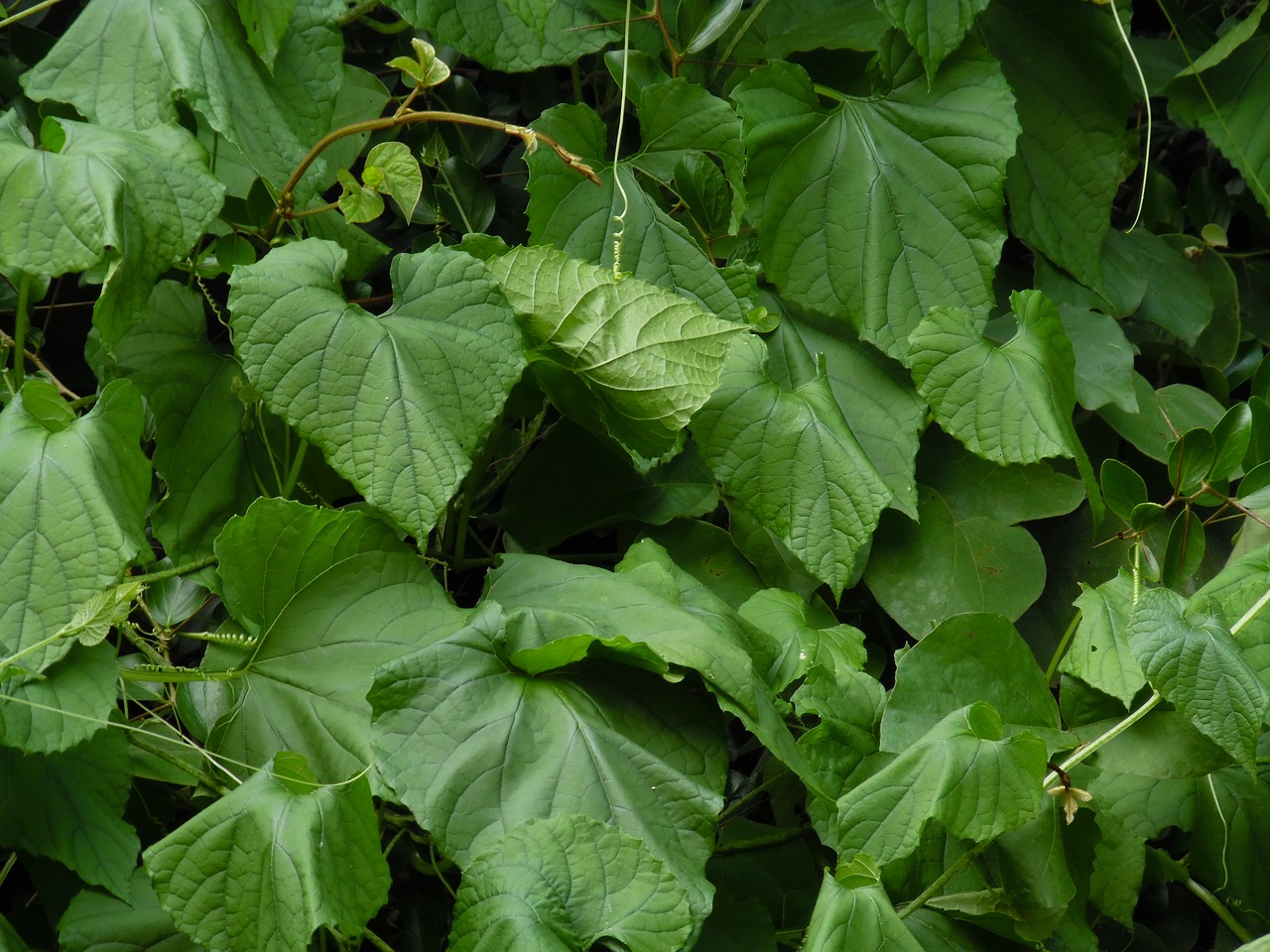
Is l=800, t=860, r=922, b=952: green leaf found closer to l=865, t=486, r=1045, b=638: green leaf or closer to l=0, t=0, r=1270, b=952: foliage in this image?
l=0, t=0, r=1270, b=952: foliage

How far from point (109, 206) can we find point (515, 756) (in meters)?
0.49

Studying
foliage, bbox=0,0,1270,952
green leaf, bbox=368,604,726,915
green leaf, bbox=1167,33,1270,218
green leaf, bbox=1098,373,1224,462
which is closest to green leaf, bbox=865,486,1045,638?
foliage, bbox=0,0,1270,952

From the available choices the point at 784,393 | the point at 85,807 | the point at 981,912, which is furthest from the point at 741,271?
the point at 85,807

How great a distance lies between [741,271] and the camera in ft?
3.75

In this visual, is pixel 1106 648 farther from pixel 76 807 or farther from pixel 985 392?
pixel 76 807

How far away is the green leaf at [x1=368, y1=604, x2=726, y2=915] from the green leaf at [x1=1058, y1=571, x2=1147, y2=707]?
1.11ft

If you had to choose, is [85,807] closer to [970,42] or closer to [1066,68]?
[970,42]

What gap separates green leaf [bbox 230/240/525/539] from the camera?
33.2 inches

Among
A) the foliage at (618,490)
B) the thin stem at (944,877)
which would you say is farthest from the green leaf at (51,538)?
the thin stem at (944,877)

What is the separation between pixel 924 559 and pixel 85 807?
31.0 inches

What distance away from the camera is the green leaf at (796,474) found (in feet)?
3.33

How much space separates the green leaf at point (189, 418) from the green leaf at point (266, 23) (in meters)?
0.23

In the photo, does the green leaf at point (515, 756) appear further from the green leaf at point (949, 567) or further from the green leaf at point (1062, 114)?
the green leaf at point (1062, 114)

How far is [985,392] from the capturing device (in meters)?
1.05
